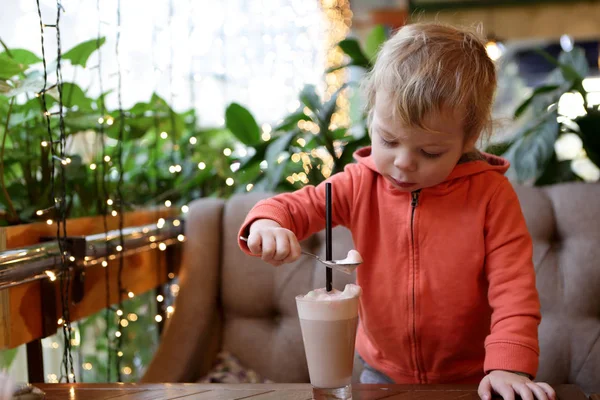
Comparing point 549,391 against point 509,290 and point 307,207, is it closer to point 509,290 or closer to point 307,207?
point 509,290

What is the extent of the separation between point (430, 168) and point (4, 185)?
37.1 inches

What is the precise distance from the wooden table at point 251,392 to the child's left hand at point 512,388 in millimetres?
21

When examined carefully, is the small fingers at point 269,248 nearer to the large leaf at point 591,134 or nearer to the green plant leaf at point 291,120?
the green plant leaf at point 291,120

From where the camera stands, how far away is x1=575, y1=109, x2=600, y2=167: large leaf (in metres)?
1.93

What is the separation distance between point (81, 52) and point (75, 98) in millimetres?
123

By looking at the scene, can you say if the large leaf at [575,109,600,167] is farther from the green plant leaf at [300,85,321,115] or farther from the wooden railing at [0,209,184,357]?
the wooden railing at [0,209,184,357]

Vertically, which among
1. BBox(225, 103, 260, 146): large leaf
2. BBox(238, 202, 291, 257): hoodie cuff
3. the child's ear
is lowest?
BBox(238, 202, 291, 257): hoodie cuff

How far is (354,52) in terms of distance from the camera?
222 cm

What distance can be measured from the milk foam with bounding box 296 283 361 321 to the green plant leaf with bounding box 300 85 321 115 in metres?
1.34

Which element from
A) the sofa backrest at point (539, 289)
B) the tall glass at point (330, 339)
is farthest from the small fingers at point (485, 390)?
the sofa backrest at point (539, 289)

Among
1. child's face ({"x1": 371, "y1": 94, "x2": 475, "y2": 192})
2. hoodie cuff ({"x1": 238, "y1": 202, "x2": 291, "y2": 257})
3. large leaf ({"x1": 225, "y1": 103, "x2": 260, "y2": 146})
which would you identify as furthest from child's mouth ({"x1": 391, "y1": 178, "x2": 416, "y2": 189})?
large leaf ({"x1": 225, "y1": 103, "x2": 260, "y2": 146})

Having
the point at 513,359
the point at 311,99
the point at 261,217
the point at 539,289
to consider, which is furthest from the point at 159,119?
the point at 513,359

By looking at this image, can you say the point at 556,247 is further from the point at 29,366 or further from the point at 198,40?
the point at 198,40

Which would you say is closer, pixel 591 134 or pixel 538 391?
pixel 538 391
